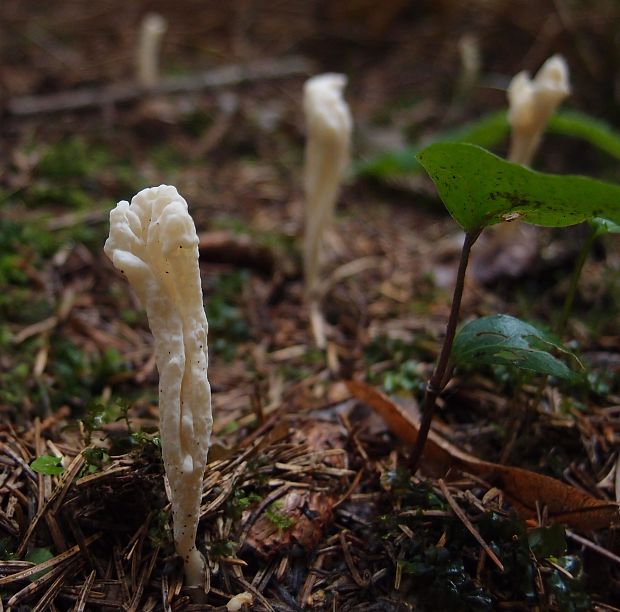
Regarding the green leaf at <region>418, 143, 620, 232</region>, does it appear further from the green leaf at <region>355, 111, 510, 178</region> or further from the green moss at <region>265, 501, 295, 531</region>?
the green leaf at <region>355, 111, 510, 178</region>

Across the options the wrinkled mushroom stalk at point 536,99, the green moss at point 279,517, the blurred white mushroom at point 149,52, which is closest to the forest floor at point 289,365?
the green moss at point 279,517

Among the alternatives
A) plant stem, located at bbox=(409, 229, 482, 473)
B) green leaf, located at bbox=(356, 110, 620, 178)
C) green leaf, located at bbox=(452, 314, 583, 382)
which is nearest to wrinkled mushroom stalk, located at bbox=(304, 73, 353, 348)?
green leaf, located at bbox=(356, 110, 620, 178)

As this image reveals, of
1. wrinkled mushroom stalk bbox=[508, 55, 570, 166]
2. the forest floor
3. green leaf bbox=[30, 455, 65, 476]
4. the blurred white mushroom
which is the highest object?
wrinkled mushroom stalk bbox=[508, 55, 570, 166]

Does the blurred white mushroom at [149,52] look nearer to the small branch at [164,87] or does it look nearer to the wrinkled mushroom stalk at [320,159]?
the small branch at [164,87]

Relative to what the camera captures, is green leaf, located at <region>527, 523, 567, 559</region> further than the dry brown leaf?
No

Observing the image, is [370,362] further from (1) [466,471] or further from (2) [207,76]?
(2) [207,76]

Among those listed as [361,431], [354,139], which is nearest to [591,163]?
[354,139]

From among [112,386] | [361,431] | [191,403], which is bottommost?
[112,386]
